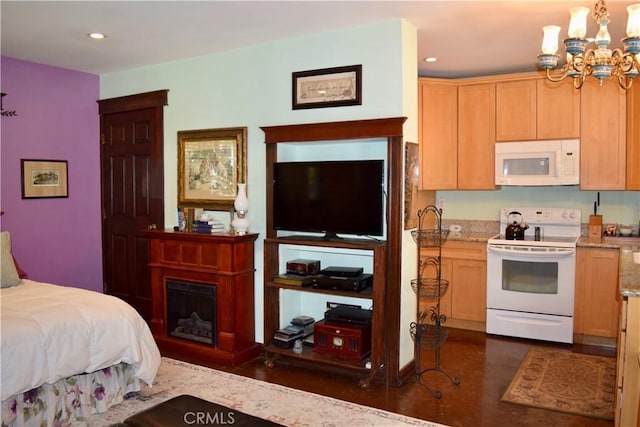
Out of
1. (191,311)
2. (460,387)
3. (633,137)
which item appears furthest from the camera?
(633,137)

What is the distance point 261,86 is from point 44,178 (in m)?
2.51

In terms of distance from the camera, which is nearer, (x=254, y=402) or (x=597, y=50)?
(x=597, y=50)

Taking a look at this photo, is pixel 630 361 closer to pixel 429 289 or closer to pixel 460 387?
pixel 460 387

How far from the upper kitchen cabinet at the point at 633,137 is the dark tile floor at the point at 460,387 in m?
1.59

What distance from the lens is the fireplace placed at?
14.2 feet

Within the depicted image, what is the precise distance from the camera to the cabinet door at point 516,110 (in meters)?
5.09

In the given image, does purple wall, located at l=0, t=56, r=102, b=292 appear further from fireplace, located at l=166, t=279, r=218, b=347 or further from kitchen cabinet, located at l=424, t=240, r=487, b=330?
kitchen cabinet, located at l=424, t=240, r=487, b=330


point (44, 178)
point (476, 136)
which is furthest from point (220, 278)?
point (476, 136)

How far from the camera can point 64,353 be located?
9.63 feet

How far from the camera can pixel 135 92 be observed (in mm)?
5242

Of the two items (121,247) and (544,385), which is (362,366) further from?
(121,247)

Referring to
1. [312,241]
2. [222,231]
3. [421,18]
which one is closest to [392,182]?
[312,241]

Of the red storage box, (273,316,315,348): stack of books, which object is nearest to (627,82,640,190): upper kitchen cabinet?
the red storage box

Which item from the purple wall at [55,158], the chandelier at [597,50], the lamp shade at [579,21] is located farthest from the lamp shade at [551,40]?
the purple wall at [55,158]
